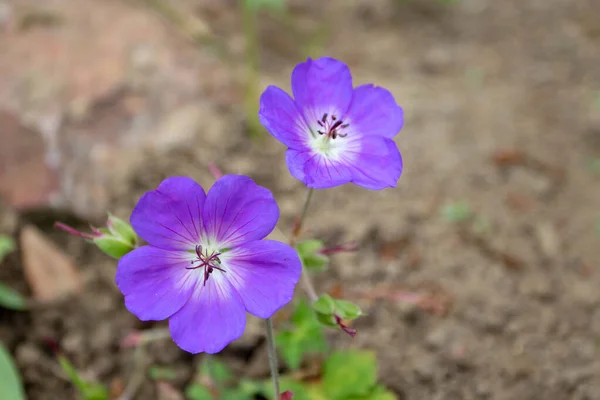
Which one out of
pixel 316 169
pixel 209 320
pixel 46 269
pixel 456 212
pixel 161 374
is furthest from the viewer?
pixel 456 212

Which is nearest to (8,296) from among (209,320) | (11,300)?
(11,300)

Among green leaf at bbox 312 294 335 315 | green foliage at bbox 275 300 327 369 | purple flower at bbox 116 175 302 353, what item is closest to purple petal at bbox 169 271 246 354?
purple flower at bbox 116 175 302 353

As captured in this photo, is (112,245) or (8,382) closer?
(112,245)

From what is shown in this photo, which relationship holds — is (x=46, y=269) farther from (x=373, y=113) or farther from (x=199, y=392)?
(x=373, y=113)

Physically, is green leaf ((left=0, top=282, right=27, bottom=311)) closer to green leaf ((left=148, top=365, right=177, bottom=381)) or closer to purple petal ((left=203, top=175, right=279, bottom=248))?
green leaf ((left=148, top=365, right=177, bottom=381))

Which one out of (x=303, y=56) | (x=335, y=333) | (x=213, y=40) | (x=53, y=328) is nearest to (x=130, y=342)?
(x=53, y=328)

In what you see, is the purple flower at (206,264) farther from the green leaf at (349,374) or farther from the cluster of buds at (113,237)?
the green leaf at (349,374)

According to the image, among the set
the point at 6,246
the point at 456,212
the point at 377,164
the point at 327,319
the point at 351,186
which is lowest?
the point at 327,319

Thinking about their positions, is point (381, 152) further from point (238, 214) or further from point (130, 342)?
point (130, 342)
